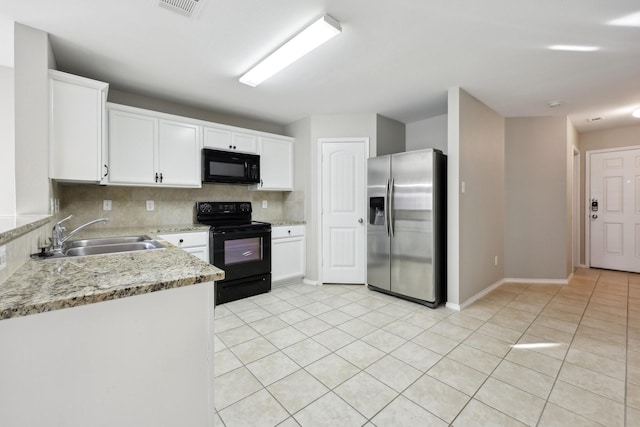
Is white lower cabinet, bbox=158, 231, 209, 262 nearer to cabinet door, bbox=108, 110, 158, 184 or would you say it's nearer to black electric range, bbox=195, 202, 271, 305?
black electric range, bbox=195, 202, 271, 305

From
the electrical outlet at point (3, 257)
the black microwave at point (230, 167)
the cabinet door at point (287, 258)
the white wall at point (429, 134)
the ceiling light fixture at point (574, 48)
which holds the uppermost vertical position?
the ceiling light fixture at point (574, 48)

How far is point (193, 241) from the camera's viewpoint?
120 inches

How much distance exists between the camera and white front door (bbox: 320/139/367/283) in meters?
3.87

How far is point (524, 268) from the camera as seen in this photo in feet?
13.5

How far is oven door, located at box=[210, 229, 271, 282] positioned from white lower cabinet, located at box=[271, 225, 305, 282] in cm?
13

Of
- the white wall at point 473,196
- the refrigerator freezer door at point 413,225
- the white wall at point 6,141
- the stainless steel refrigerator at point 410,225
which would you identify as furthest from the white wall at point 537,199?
the white wall at point 6,141

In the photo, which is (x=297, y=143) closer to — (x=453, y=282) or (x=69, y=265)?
(x=453, y=282)

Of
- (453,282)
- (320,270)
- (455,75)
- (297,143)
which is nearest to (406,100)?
(455,75)

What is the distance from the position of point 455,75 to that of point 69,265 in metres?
3.17

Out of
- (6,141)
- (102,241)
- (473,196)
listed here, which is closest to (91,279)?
(102,241)

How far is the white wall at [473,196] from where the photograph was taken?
306 cm

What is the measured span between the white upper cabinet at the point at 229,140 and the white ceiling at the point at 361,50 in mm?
354

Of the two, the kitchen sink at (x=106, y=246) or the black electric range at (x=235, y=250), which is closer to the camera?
the kitchen sink at (x=106, y=246)

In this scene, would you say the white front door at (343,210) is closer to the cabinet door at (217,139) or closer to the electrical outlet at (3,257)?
the cabinet door at (217,139)
